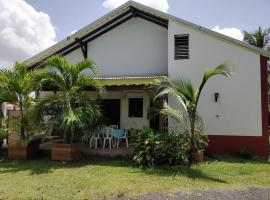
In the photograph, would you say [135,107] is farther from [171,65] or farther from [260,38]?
[260,38]

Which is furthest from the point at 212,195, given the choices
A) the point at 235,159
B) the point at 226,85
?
the point at 226,85

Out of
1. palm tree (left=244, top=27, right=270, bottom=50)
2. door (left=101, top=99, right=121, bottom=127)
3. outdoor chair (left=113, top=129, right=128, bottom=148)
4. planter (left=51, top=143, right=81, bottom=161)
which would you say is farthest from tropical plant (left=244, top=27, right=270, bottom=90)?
planter (left=51, top=143, right=81, bottom=161)

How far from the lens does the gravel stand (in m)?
8.26

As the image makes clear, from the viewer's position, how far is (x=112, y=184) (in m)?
9.63

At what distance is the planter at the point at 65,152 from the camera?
43.2 ft

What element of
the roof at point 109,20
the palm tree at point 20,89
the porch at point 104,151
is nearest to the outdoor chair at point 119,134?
the porch at point 104,151

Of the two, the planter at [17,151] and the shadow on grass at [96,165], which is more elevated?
the planter at [17,151]

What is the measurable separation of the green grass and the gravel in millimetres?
377

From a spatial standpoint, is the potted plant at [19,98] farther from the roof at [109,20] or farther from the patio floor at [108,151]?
the roof at [109,20]

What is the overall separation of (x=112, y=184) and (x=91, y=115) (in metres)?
4.12

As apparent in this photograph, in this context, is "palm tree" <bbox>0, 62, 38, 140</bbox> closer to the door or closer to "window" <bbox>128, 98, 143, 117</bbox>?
the door

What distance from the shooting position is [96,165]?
12.4 m

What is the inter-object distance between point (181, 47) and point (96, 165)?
24.8ft

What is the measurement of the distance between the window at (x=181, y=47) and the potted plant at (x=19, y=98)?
23.4ft
